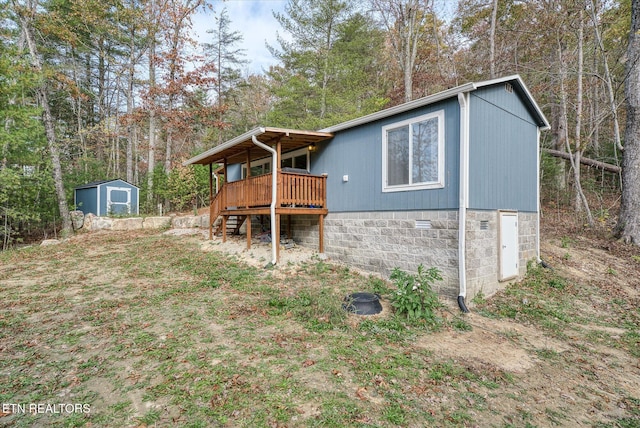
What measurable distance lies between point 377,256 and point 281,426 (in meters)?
4.76

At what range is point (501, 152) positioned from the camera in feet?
20.6

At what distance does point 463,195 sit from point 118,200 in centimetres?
1549

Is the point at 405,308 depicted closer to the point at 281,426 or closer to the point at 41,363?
the point at 281,426

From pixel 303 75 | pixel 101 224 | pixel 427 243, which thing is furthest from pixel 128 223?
pixel 427 243

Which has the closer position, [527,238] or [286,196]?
[527,238]

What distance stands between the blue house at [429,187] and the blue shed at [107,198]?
9.08 m

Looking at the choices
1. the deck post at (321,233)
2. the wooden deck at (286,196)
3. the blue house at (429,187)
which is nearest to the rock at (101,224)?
the wooden deck at (286,196)

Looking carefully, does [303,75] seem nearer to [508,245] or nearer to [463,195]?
[463,195]

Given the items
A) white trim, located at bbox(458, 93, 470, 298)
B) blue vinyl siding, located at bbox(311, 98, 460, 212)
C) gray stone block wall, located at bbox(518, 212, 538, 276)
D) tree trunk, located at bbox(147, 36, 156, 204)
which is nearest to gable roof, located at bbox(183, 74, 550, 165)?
blue vinyl siding, located at bbox(311, 98, 460, 212)

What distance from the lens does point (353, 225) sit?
737 centimetres

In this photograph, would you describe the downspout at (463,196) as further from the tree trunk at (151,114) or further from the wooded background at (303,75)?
the tree trunk at (151,114)

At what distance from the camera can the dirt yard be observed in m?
2.58

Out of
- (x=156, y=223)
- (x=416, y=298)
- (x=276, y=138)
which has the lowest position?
(x=416, y=298)

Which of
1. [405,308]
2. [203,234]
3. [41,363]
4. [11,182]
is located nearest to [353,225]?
[405,308]
